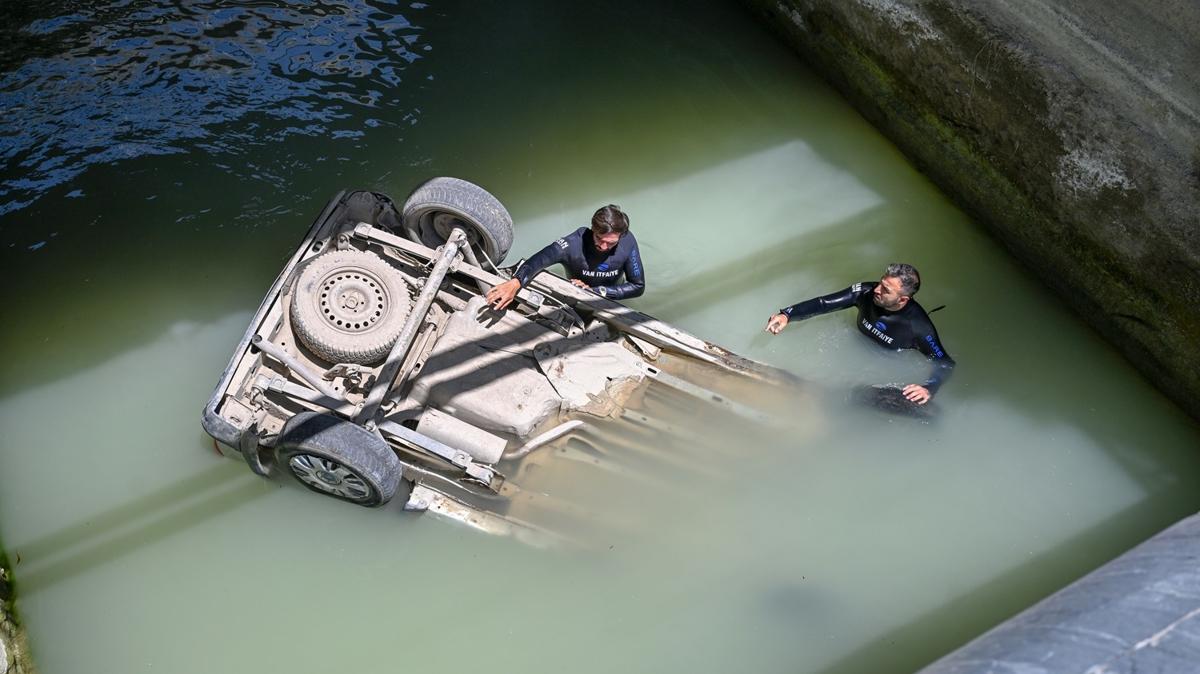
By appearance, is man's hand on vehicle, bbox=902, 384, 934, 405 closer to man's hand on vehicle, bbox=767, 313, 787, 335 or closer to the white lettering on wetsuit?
the white lettering on wetsuit

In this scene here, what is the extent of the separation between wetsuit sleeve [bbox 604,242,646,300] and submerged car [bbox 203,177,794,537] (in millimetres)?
299

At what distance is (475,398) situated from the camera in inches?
237

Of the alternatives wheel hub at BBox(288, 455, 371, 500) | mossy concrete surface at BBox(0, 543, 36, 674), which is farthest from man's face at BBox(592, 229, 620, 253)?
mossy concrete surface at BBox(0, 543, 36, 674)

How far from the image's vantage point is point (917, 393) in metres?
6.57

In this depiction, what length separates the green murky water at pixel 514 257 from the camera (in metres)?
6.11

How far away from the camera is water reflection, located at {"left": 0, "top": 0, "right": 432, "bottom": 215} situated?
8.15 meters

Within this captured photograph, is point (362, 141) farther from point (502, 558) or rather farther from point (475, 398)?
point (502, 558)

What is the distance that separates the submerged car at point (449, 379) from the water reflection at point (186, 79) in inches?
91.8

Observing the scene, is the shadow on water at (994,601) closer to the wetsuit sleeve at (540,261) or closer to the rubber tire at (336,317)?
the wetsuit sleeve at (540,261)

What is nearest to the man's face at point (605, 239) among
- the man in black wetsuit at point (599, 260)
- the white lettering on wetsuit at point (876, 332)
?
the man in black wetsuit at point (599, 260)

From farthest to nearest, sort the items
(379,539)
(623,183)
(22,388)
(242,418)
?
(623,183)
(22,388)
(379,539)
(242,418)

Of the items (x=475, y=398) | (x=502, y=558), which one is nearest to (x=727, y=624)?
(x=502, y=558)

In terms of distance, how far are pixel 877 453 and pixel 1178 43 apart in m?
3.48

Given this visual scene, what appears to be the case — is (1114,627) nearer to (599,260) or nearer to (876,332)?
(876,332)
